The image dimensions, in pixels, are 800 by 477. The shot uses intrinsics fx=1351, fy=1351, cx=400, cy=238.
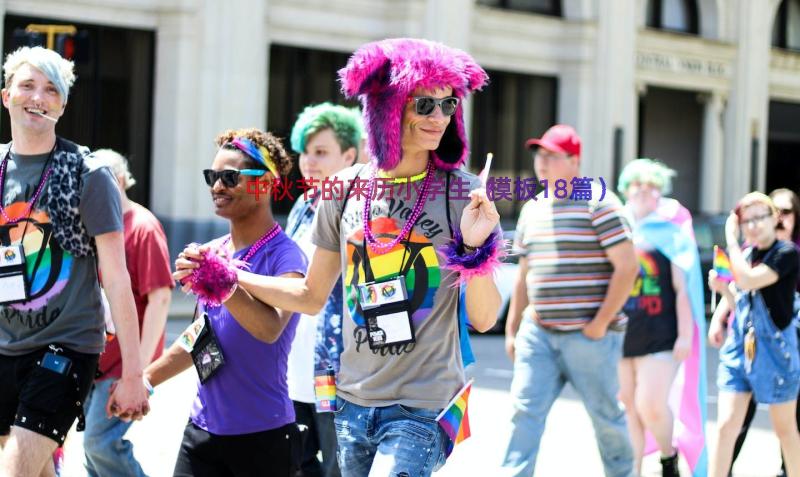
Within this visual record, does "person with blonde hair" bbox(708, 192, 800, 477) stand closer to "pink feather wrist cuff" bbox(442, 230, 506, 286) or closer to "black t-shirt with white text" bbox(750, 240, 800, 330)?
"black t-shirt with white text" bbox(750, 240, 800, 330)

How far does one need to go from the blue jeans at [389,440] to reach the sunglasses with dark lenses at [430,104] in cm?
96

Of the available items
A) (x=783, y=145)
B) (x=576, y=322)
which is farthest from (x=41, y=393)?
(x=783, y=145)

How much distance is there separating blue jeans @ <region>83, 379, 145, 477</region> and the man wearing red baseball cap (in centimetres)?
190

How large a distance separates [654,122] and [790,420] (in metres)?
25.3

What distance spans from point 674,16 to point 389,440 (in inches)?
1069

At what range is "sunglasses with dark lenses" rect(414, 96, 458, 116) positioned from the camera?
4.38 metres

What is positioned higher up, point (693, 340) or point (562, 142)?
point (562, 142)

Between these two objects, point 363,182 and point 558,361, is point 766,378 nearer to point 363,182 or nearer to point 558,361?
point 558,361

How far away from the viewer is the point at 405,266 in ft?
14.4

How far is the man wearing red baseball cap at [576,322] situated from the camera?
22.2 feet

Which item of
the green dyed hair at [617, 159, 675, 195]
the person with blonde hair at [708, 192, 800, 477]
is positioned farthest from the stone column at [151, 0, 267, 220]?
the person with blonde hair at [708, 192, 800, 477]

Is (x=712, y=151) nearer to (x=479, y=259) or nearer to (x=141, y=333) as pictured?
(x=141, y=333)

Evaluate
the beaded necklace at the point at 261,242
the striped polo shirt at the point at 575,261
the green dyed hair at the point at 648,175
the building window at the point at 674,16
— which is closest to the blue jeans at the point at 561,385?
the striped polo shirt at the point at 575,261

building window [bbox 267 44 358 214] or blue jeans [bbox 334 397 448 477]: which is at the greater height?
building window [bbox 267 44 358 214]
